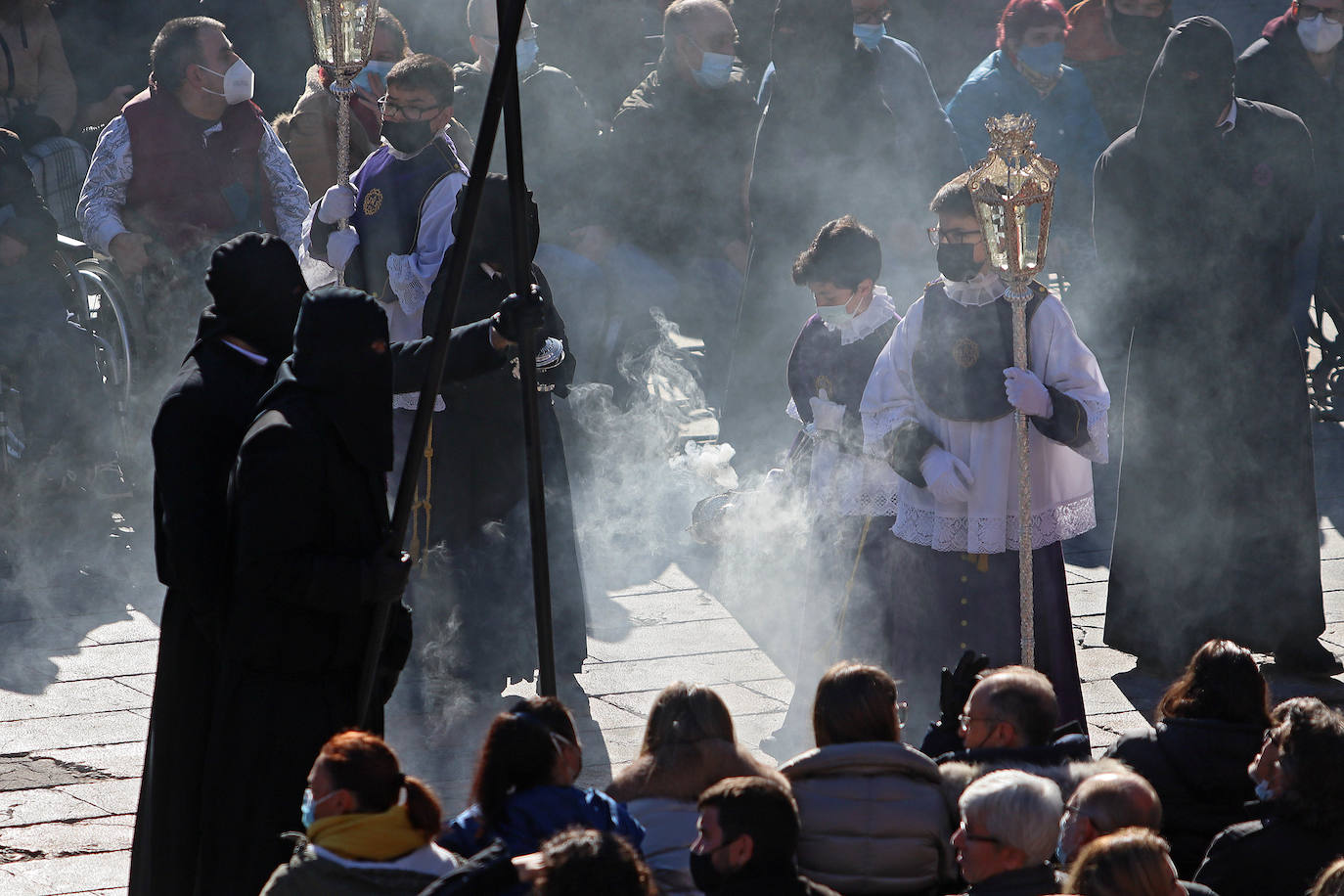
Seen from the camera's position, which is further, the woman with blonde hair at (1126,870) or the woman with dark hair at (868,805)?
the woman with dark hair at (868,805)

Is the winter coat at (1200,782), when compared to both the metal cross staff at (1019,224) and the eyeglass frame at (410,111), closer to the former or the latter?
the metal cross staff at (1019,224)

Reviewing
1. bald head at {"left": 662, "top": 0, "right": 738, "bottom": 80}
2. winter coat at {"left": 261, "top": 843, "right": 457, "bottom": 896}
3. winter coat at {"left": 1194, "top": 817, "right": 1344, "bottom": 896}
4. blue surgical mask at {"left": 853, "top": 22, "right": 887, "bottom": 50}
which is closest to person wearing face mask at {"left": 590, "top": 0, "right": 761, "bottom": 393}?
bald head at {"left": 662, "top": 0, "right": 738, "bottom": 80}

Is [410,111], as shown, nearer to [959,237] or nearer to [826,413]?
[826,413]

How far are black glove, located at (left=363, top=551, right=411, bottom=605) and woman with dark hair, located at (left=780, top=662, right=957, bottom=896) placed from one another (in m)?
0.90

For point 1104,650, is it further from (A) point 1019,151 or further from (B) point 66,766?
(B) point 66,766

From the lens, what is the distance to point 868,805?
353 centimetres

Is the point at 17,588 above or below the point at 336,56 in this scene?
below

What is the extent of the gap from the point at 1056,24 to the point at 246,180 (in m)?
4.49

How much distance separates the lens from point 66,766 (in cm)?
545

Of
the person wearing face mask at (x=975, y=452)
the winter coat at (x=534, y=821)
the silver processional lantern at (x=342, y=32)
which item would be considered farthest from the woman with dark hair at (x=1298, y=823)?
the silver processional lantern at (x=342, y=32)

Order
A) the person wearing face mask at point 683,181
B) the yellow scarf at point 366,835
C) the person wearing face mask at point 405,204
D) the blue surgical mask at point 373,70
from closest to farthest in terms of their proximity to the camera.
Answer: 1. the yellow scarf at point 366,835
2. the person wearing face mask at point 405,204
3. the blue surgical mask at point 373,70
4. the person wearing face mask at point 683,181

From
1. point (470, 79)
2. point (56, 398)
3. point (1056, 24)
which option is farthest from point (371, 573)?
point (1056, 24)

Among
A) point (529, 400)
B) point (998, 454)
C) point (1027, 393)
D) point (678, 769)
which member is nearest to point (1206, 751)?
point (678, 769)

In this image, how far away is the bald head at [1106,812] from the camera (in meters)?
3.32
